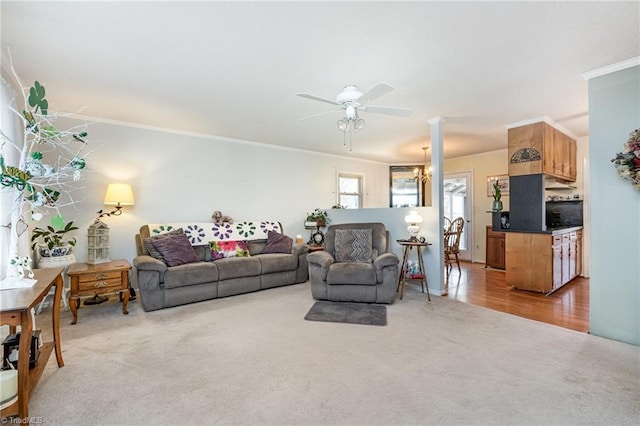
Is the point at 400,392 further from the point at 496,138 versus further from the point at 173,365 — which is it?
the point at 496,138

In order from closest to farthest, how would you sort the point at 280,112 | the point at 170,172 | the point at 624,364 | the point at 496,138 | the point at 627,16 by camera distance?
the point at 627,16
the point at 624,364
the point at 280,112
the point at 170,172
the point at 496,138

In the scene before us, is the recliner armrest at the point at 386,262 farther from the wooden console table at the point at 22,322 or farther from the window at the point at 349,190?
the window at the point at 349,190

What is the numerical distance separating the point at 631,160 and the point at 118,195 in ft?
17.8

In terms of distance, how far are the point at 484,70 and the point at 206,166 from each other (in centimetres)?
413

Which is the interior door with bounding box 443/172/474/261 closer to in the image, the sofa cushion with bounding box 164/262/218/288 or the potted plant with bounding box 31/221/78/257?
the sofa cushion with bounding box 164/262/218/288

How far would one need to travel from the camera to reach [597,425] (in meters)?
1.58

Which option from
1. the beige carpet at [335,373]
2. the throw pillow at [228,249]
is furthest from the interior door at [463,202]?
the throw pillow at [228,249]

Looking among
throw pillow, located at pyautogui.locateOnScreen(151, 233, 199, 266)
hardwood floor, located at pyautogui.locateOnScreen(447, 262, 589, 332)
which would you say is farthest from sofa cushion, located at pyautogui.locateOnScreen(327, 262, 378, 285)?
throw pillow, located at pyautogui.locateOnScreen(151, 233, 199, 266)

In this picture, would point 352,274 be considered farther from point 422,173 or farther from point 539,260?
point 422,173

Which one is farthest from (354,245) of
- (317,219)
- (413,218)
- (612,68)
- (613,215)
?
→ (612,68)

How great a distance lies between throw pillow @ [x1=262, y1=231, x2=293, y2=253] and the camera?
15.6 ft

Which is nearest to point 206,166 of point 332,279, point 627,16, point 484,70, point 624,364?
point 332,279

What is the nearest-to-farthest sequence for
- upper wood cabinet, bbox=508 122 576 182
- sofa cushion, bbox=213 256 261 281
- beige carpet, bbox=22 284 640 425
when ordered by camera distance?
beige carpet, bbox=22 284 640 425 → sofa cushion, bbox=213 256 261 281 → upper wood cabinet, bbox=508 122 576 182

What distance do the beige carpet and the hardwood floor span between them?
354 mm
